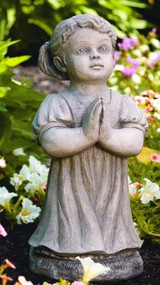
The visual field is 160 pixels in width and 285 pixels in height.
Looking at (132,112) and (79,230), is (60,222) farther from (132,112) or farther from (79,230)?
(132,112)

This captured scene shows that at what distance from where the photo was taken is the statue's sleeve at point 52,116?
13.9 ft

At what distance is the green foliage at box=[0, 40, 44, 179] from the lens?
6.07 meters

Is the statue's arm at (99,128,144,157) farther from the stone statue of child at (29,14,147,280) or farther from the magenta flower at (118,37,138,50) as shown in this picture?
the magenta flower at (118,37,138,50)

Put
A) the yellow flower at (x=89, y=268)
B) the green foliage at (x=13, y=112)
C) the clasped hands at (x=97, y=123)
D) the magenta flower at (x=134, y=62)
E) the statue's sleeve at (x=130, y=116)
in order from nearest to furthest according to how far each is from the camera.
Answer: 1. the yellow flower at (x=89, y=268)
2. the clasped hands at (x=97, y=123)
3. the statue's sleeve at (x=130, y=116)
4. the green foliage at (x=13, y=112)
5. the magenta flower at (x=134, y=62)

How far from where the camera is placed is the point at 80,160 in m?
4.27

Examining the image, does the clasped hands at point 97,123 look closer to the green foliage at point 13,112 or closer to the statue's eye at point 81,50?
the statue's eye at point 81,50

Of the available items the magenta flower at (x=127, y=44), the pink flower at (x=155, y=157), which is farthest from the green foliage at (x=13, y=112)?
the magenta flower at (x=127, y=44)

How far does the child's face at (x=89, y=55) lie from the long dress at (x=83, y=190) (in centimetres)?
16

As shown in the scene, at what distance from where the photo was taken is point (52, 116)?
425cm

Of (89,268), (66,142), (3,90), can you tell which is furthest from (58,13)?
(89,268)

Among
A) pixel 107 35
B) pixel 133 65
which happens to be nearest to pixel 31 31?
pixel 133 65

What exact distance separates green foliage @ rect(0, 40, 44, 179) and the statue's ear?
1.47 meters

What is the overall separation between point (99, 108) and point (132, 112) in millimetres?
336

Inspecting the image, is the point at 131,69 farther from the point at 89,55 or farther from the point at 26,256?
the point at 89,55
